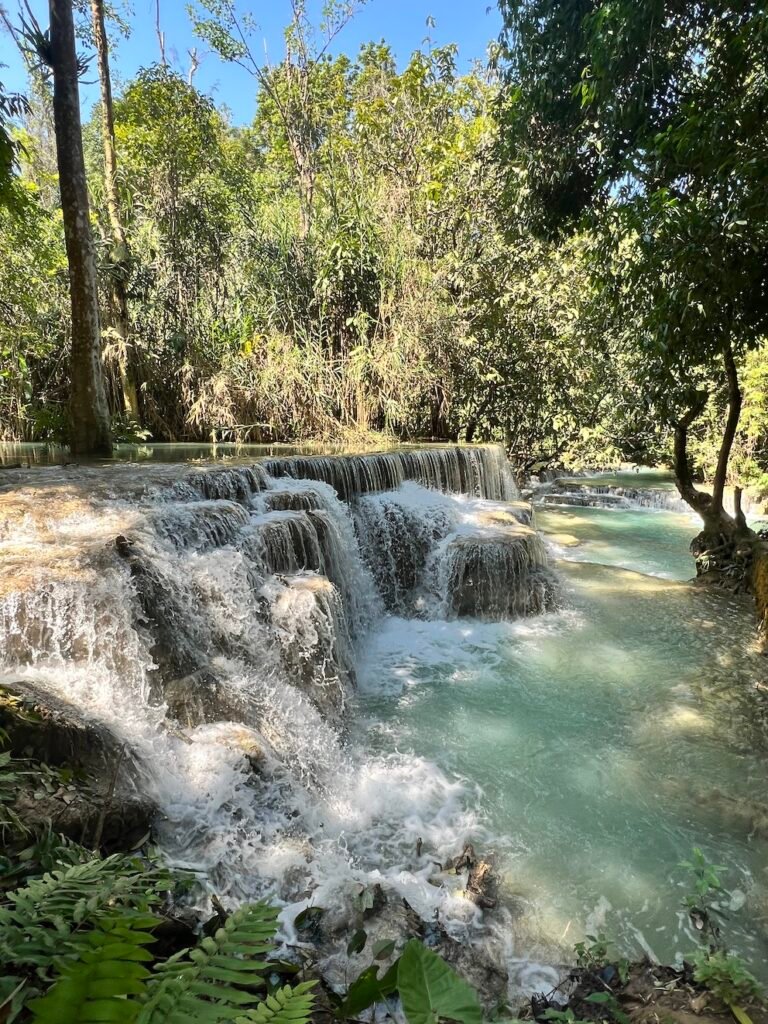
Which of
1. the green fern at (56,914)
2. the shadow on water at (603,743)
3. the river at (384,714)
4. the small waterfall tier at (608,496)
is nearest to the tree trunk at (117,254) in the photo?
the river at (384,714)

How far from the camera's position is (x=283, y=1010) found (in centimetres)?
87

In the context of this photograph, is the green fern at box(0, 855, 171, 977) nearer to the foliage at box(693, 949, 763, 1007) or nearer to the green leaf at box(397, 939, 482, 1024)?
the green leaf at box(397, 939, 482, 1024)

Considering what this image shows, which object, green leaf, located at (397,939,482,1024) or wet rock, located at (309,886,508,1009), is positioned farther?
wet rock, located at (309,886,508,1009)

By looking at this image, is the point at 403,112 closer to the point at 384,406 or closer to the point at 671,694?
the point at 384,406

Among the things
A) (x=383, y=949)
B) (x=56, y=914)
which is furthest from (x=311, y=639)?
(x=56, y=914)

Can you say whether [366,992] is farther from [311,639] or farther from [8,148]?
[8,148]

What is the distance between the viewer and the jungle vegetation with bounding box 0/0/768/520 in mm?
6094

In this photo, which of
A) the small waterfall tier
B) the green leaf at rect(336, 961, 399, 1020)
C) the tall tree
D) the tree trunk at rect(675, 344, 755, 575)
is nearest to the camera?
the green leaf at rect(336, 961, 399, 1020)

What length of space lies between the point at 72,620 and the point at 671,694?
4.47m

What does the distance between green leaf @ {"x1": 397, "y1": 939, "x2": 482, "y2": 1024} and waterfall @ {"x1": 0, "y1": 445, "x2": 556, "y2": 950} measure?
170cm

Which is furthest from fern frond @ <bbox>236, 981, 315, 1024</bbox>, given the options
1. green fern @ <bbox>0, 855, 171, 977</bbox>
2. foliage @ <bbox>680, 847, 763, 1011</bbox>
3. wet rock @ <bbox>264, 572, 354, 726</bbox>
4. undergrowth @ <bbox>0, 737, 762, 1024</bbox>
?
wet rock @ <bbox>264, 572, 354, 726</bbox>

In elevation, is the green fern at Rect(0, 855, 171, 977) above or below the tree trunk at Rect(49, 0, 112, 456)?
below

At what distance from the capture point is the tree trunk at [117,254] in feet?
34.1

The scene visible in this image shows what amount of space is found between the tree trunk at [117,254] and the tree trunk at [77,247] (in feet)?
11.8
